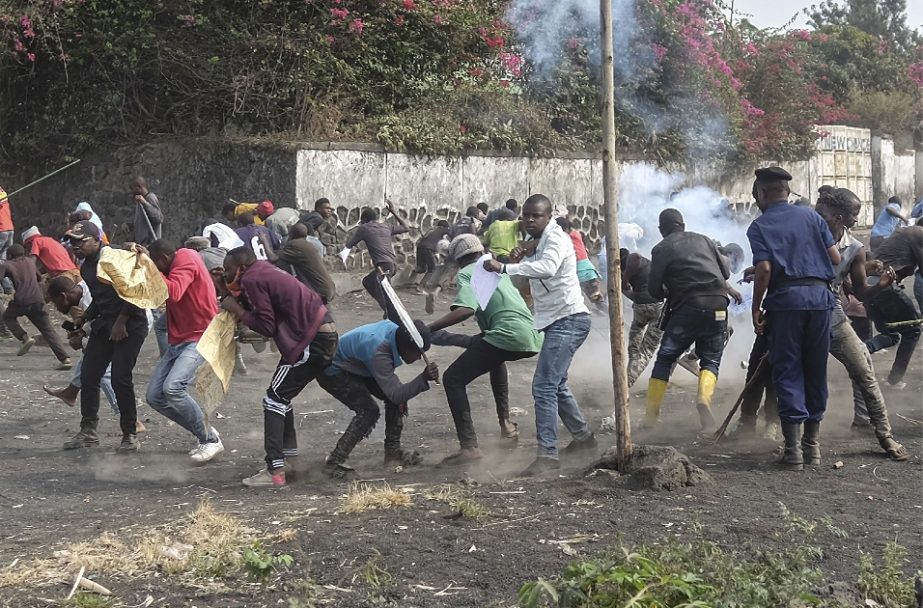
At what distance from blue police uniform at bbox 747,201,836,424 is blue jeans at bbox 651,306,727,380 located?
1322 millimetres

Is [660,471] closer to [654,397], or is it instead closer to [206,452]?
[654,397]

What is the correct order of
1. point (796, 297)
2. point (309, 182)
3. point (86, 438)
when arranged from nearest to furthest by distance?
1. point (796, 297)
2. point (86, 438)
3. point (309, 182)

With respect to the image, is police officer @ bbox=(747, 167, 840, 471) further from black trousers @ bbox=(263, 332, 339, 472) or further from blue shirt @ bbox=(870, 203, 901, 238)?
blue shirt @ bbox=(870, 203, 901, 238)

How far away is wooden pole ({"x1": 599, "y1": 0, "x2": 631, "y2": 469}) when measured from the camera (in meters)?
6.86

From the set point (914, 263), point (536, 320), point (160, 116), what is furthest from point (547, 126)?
point (536, 320)

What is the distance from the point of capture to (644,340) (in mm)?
10242

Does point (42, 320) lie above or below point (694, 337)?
below

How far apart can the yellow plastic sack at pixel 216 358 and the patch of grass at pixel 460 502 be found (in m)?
1.73

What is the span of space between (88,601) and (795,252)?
4.56 meters

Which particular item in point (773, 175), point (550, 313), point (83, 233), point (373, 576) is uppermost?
point (773, 175)

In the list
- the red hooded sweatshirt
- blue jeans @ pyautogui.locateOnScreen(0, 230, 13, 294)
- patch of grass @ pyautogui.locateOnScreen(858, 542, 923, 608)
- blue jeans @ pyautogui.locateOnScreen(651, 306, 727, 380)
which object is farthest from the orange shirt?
patch of grass @ pyautogui.locateOnScreen(858, 542, 923, 608)

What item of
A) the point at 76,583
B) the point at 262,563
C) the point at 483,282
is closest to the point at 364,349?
the point at 483,282

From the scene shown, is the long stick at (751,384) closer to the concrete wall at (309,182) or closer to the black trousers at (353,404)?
the black trousers at (353,404)

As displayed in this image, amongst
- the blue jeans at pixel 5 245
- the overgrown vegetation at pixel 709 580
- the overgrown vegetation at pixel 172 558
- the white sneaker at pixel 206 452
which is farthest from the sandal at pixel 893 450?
the blue jeans at pixel 5 245
